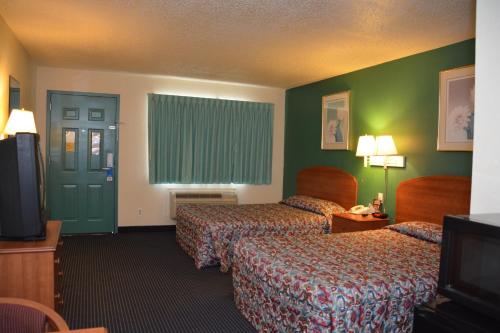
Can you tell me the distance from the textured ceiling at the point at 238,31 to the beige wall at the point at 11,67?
0.34 ft

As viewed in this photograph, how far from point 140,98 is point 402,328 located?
4970mm

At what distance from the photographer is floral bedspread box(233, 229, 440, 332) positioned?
2254mm

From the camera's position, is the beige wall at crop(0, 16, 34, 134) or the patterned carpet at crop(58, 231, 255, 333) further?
the beige wall at crop(0, 16, 34, 134)

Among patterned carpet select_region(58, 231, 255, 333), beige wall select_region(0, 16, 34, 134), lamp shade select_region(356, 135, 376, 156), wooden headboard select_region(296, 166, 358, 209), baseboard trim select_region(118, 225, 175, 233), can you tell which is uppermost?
beige wall select_region(0, 16, 34, 134)

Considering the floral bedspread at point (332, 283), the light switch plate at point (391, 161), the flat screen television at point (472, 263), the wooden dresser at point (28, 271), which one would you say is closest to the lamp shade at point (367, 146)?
the light switch plate at point (391, 161)

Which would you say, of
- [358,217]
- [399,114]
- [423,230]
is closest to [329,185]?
[358,217]

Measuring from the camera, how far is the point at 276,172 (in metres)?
7.00

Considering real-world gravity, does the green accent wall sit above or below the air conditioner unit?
above

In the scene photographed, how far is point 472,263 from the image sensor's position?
1640 mm

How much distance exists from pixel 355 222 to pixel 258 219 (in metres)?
1.07

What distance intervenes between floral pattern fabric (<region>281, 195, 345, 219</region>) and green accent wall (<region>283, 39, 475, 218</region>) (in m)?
0.34

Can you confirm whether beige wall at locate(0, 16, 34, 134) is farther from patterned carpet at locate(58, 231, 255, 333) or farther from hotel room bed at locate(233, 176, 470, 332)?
hotel room bed at locate(233, 176, 470, 332)

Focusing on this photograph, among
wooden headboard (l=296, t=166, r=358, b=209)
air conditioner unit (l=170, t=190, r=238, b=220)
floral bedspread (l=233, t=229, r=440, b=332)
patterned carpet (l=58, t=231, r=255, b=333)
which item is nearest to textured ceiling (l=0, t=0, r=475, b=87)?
wooden headboard (l=296, t=166, r=358, b=209)

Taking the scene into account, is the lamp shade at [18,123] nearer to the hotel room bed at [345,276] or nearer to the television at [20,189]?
the television at [20,189]
